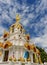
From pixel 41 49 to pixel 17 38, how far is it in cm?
1906

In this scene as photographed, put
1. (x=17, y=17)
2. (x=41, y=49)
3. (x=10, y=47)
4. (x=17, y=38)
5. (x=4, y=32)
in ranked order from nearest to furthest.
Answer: (x=10, y=47)
(x=17, y=38)
(x=4, y=32)
(x=17, y=17)
(x=41, y=49)

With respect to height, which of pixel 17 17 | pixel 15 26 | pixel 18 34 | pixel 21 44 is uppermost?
pixel 17 17

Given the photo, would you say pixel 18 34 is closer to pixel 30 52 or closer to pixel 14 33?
pixel 14 33

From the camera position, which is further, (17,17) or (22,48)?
(17,17)

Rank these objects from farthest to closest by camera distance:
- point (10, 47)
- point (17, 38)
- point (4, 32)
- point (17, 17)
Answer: point (17, 17), point (4, 32), point (17, 38), point (10, 47)

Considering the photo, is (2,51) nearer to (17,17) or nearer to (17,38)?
(17,38)

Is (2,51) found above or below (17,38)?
below

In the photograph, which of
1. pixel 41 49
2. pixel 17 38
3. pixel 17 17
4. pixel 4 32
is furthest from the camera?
pixel 41 49

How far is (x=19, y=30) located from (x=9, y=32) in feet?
8.46

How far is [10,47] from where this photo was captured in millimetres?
29562

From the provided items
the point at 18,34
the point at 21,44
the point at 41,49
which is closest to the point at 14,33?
the point at 18,34

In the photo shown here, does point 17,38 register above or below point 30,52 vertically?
above

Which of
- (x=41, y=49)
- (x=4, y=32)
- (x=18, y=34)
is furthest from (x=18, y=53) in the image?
(x=41, y=49)

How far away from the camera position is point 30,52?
30.8 metres
